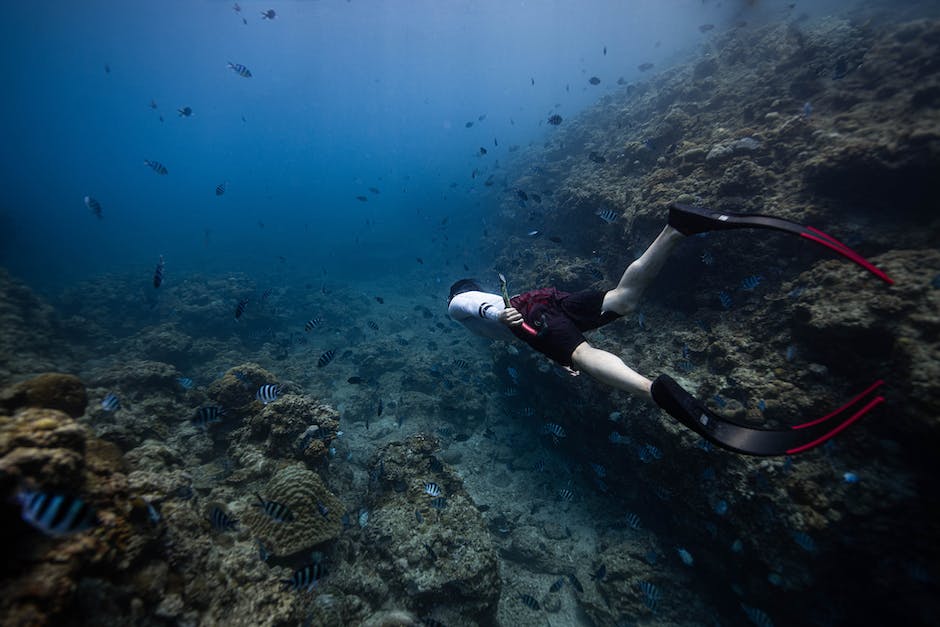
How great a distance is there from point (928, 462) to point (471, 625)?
20.6 feet

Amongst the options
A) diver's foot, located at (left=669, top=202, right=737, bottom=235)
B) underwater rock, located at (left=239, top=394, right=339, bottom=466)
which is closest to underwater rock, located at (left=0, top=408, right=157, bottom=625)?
underwater rock, located at (left=239, top=394, right=339, bottom=466)

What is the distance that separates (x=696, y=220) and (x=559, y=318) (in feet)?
6.04

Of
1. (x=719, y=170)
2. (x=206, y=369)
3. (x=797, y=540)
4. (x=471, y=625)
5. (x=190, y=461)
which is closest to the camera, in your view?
(x=797, y=540)

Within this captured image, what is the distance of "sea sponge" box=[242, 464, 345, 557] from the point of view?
203 inches

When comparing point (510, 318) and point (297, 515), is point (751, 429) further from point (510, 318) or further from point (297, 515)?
point (297, 515)

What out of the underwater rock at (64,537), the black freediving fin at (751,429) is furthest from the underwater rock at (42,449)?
the black freediving fin at (751,429)

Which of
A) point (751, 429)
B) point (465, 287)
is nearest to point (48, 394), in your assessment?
point (465, 287)

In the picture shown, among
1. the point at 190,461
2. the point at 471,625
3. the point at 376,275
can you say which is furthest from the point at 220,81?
the point at 471,625

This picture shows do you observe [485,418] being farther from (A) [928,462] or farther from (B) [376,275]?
(B) [376,275]

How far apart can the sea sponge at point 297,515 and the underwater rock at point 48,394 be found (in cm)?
270

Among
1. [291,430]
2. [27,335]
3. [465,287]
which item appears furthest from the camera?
[27,335]

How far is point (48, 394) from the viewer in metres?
4.34

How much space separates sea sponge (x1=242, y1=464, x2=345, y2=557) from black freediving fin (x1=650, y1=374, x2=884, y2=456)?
537 centimetres

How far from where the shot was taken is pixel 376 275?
32.9m
